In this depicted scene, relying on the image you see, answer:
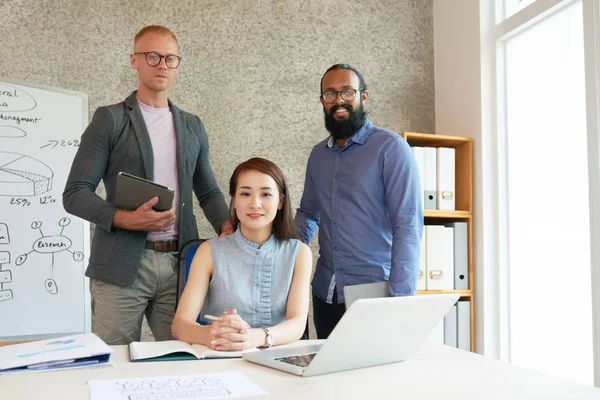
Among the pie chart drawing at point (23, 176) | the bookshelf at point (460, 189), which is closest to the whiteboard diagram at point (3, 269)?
the pie chart drawing at point (23, 176)

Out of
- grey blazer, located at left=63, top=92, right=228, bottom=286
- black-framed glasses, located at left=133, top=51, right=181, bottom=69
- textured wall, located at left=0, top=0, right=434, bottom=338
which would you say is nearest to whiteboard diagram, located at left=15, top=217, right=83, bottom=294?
textured wall, located at left=0, top=0, right=434, bottom=338

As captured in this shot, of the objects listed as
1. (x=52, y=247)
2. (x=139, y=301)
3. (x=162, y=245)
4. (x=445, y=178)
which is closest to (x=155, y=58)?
(x=162, y=245)

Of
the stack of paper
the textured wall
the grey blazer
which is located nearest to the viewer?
the stack of paper

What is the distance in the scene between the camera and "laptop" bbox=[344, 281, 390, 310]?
172cm

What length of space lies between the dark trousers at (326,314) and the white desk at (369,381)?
890 millimetres

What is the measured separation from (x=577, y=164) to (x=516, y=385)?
1.76 metres

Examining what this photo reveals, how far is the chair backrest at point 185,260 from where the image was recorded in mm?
1888

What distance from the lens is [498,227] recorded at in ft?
10.00

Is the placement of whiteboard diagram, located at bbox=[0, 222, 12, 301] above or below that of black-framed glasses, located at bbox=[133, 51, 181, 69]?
Result: below

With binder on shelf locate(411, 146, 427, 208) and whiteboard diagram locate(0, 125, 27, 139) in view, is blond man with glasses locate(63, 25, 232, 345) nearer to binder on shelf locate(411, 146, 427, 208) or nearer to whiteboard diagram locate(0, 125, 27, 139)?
whiteboard diagram locate(0, 125, 27, 139)

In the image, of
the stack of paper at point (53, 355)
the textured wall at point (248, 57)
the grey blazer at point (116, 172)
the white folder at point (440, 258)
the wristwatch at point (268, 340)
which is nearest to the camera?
the stack of paper at point (53, 355)

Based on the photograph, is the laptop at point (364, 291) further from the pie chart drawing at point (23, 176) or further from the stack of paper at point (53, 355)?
the pie chart drawing at point (23, 176)

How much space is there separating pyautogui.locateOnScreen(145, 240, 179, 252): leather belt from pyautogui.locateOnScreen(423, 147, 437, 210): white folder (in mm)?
1394

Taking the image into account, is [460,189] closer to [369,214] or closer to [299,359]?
[369,214]
